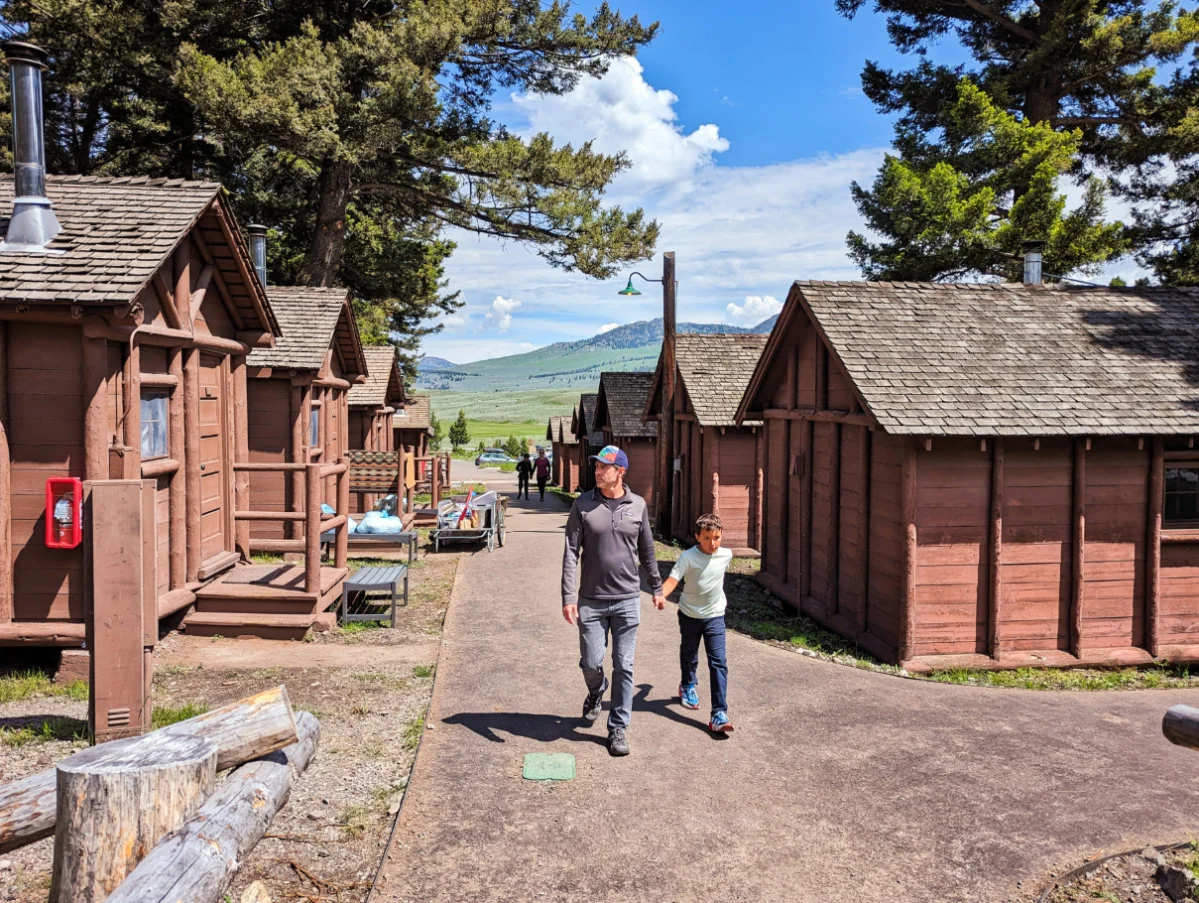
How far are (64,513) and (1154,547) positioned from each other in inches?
493

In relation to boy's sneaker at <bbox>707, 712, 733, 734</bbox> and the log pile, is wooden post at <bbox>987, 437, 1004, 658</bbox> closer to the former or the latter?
boy's sneaker at <bbox>707, 712, 733, 734</bbox>

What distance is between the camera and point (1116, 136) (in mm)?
25734

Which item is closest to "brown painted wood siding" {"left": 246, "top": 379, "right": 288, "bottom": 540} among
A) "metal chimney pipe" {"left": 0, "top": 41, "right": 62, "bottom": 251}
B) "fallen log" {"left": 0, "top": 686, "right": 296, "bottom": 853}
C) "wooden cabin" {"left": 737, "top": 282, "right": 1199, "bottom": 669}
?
"metal chimney pipe" {"left": 0, "top": 41, "right": 62, "bottom": 251}

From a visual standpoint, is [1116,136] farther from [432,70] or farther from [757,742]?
[757,742]

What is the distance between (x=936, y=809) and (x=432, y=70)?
838 inches

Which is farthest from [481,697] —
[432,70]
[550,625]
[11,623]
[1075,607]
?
[432,70]

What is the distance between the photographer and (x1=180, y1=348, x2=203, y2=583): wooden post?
1097 cm

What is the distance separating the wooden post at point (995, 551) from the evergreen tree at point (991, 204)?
48.6 ft

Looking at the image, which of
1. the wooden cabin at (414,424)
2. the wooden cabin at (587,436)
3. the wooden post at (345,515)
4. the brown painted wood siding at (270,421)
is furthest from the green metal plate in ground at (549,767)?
the wooden cabin at (414,424)

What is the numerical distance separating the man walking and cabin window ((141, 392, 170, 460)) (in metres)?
5.75

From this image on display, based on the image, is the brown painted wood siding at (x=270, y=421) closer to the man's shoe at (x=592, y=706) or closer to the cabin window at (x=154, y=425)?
the cabin window at (x=154, y=425)

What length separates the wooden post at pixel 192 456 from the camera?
11.0 m

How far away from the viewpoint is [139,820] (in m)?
3.77

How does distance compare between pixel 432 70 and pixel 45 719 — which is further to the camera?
pixel 432 70
